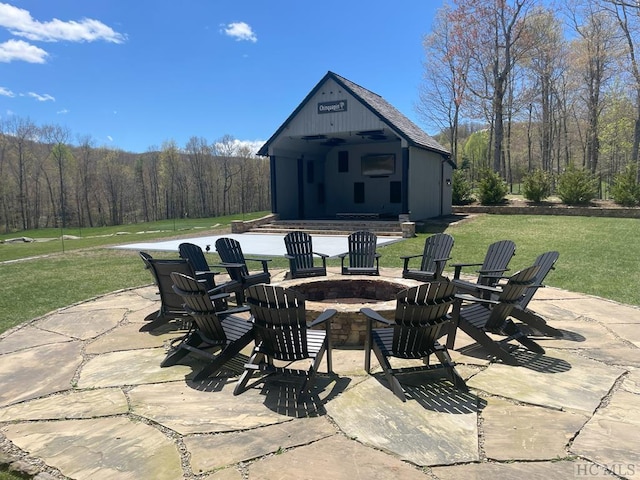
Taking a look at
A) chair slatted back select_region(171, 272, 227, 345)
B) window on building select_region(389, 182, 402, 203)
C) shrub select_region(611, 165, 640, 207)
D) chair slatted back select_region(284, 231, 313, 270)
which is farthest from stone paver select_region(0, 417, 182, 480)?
shrub select_region(611, 165, 640, 207)

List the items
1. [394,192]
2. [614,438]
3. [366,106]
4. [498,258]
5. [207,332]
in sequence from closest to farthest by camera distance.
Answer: [614,438] → [207,332] → [498,258] → [366,106] → [394,192]

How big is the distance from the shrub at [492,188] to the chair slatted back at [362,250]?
52.4 feet

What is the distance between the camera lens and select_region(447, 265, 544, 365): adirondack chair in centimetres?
344

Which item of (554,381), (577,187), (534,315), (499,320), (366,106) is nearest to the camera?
(554,381)

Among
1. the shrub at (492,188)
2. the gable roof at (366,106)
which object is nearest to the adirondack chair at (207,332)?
the gable roof at (366,106)

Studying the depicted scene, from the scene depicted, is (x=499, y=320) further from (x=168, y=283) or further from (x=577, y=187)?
(x=577, y=187)

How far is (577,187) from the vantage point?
18.2 m

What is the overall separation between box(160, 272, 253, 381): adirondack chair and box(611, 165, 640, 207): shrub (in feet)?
66.0

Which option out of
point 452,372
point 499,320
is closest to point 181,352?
point 452,372

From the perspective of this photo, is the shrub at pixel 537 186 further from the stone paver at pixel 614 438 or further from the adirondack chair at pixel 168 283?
the adirondack chair at pixel 168 283

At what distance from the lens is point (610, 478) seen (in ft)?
6.45

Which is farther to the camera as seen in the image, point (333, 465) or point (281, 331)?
point (281, 331)

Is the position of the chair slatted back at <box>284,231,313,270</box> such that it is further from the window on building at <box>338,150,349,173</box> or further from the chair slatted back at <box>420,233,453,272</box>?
the window on building at <box>338,150,349,173</box>

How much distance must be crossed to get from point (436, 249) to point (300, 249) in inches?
83.9
